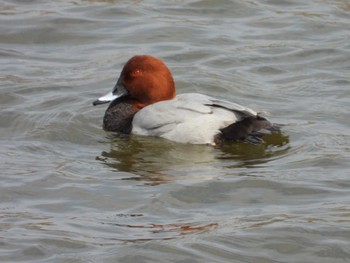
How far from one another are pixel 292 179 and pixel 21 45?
527 cm

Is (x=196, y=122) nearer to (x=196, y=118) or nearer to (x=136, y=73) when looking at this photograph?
(x=196, y=118)

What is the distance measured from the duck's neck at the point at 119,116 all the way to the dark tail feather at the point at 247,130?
935mm

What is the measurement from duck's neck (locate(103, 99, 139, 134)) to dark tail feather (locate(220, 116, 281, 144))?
3.07ft

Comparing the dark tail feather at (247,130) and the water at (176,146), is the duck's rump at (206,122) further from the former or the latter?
the water at (176,146)

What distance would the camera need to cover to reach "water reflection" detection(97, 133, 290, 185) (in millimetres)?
8281

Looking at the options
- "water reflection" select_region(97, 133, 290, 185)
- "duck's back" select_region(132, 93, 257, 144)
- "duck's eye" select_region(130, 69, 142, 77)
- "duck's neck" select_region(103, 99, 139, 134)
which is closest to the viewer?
"water reflection" select_region(97, 133, 290, 185)

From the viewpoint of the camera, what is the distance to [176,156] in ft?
28.7

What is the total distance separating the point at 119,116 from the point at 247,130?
47.9 inches

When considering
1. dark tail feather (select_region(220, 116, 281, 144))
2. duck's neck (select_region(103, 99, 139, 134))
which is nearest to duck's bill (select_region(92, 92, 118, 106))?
duck's neck (select_region(103, 99, 139, 134))

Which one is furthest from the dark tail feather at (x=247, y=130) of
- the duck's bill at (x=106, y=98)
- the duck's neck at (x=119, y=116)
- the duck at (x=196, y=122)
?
the duck's bill at (x=106, y=98)

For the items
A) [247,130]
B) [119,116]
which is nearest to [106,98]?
[119,116]

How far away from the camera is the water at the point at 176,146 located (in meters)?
6.59

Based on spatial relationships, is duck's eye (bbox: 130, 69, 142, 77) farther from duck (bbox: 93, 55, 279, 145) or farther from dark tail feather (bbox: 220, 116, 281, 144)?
dark tail feather (bbox: 220, 116, 281, 144)

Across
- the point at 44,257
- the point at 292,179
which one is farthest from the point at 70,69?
the point at 44,257
